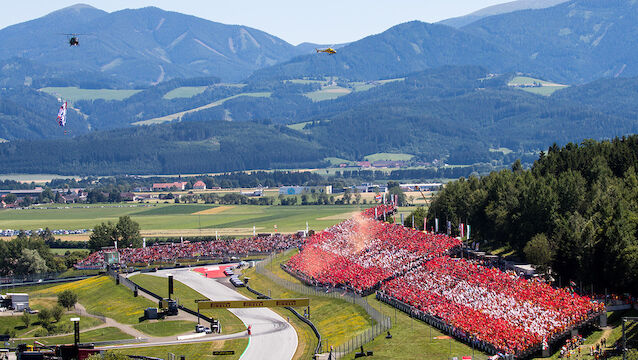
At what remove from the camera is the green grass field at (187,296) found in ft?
273

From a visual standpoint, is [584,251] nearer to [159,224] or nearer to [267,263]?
[267,263]

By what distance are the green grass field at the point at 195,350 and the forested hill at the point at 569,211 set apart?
2588 centimetres

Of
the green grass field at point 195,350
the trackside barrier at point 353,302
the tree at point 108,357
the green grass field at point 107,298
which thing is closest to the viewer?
the tree at point 108,357

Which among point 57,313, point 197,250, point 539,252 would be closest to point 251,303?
point 57,313

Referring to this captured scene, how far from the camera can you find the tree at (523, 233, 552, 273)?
82.4 m

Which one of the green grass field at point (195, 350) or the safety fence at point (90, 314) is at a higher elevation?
the green grass field at point (195, 350)

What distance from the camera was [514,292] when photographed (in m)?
72.2

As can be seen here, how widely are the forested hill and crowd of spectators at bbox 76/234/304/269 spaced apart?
2277 centimetres

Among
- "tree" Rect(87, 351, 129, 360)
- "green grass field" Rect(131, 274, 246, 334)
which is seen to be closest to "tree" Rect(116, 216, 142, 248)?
"green grass field" Rect(131, 274, 246, 334)

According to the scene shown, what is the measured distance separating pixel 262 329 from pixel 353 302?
8.02m

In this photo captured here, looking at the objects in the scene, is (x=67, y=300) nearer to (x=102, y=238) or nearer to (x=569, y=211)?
(x=569, y=211)

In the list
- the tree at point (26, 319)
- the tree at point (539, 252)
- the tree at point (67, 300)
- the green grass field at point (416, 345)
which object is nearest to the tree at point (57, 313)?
the tree at point (26, 319)

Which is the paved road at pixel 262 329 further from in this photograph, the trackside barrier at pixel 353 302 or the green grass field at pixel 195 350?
the trackside barrier at pixel 353 302

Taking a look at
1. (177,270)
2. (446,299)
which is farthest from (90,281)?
(446,299)
